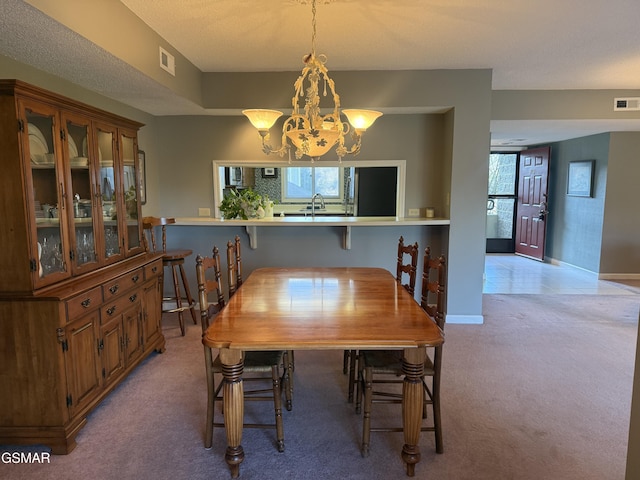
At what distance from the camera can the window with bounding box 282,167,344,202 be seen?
7.09 metres

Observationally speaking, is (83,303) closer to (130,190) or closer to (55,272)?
(55,272)

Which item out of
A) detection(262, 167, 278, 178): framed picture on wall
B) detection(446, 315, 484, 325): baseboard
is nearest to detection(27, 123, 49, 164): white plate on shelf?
detection(446, 315, 484, 325): baseboard

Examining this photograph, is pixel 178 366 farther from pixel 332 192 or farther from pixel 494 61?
pixel 332 192

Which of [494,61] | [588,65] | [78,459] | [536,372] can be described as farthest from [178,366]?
[588,65]

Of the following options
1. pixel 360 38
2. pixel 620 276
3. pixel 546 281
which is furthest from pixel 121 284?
pixel 620 276

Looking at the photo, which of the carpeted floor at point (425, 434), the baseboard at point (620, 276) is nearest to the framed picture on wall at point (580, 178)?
the baseboard at point (620, 276)

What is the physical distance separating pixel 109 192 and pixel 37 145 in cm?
70

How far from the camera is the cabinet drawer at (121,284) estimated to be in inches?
100

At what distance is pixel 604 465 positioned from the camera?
207cm

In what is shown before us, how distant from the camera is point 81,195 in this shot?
250cm

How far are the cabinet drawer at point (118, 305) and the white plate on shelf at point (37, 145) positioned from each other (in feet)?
3.05

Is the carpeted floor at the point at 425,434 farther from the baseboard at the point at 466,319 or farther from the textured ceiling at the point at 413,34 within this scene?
the textured ceiling at the point at 413,34

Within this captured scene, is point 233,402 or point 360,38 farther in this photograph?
point 360,38

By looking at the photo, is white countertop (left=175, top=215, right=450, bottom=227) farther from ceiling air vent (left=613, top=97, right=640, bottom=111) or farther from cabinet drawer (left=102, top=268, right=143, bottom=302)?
ceiling air vent (left=613, top=97, right=640, bottom=111)
